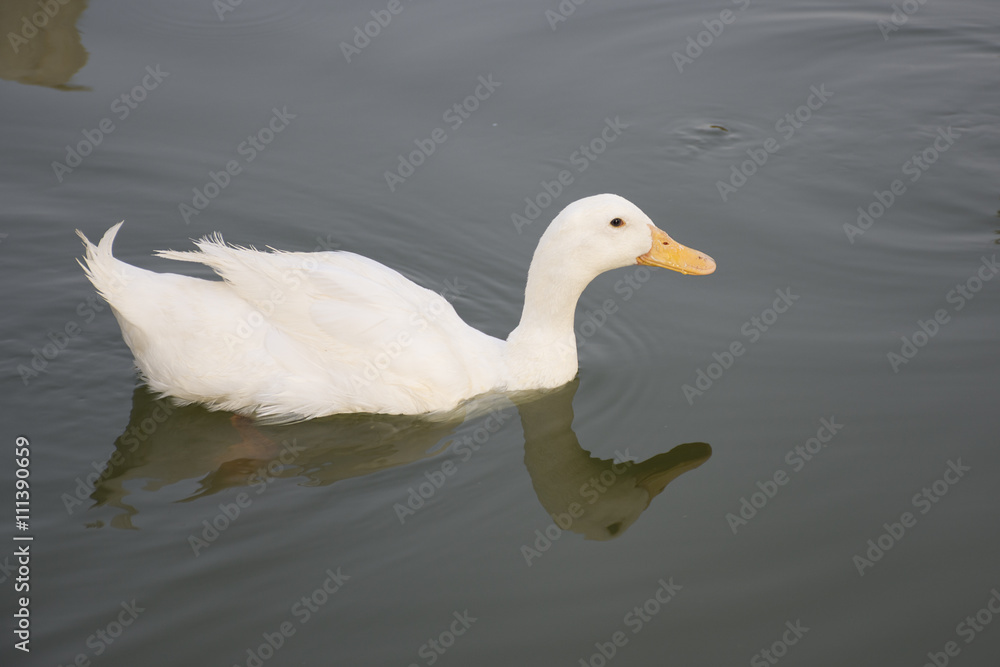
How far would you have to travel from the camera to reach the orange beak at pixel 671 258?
5.43 metres

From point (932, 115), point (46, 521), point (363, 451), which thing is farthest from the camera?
point (932, 115)

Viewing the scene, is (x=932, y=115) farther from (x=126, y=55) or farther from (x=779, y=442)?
(x=126, y=55)

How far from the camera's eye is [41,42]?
8734 mm

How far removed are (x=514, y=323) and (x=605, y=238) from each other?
1.20 m

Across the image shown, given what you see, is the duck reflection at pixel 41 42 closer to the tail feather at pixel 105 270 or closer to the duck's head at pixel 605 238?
the tail feather at pixel 105 270

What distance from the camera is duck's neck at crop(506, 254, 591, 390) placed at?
5.45 m

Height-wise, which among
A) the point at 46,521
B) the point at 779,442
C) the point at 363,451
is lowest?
the point at 779,442

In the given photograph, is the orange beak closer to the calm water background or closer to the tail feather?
the calm water background

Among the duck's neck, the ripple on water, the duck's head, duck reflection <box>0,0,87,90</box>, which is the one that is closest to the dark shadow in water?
the duck's neck

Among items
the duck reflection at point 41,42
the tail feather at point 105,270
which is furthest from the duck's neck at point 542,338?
the duck reflection at point 41,42

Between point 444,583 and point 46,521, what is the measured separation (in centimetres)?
192

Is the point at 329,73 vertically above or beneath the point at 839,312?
above

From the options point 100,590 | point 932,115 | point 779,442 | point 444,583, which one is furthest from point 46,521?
point 932,115

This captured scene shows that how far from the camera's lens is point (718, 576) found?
424 cm
